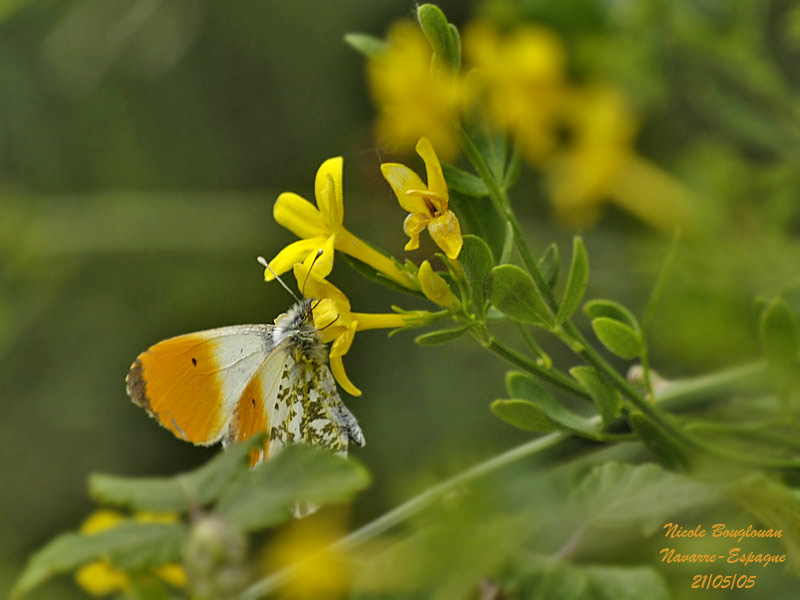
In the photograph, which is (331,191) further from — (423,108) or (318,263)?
(423,108)

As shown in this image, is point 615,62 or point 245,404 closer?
point 245,404

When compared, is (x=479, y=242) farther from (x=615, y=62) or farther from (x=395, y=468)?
(x=395, y=468)

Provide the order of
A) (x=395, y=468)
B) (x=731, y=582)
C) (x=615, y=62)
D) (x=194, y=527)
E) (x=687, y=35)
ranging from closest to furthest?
(x=194, y=527) → (x=731, y=582) → (x=687, y=35) → (x=615, y=62) → (x=395, y=468)

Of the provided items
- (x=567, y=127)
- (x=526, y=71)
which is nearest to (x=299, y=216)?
(x=526, y=71)

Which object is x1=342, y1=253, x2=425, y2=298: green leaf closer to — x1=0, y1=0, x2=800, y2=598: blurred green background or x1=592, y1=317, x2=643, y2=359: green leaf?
x1=592, y1=317, x2=643, y2=359: green leaf

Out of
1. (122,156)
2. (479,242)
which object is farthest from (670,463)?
(122,156)

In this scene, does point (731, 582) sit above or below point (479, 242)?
below

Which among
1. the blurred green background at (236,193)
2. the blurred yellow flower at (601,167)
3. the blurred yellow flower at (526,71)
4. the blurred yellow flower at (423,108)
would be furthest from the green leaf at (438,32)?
the blurred yellow flower at (601,167)

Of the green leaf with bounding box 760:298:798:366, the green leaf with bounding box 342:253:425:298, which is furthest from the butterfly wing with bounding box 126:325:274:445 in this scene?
the green leaf with bounding box 760:298:798:366
